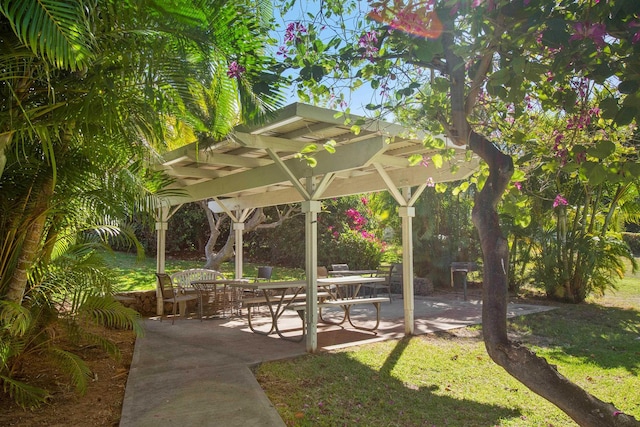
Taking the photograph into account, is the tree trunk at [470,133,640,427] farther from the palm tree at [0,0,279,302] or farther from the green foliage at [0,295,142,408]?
the green foliage at [0,295,142,408]

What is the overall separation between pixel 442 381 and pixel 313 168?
3.06m

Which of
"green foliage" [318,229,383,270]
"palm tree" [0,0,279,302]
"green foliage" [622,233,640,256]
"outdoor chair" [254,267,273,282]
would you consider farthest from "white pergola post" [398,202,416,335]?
"green foliage" [622,233,640,256]

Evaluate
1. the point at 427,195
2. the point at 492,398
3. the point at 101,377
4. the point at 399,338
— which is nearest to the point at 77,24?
the point at 101,377

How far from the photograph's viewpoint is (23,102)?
3.62 m

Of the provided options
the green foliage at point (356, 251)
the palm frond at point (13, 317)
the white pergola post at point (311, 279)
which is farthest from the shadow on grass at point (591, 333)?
the green foliage at point (356, 251)

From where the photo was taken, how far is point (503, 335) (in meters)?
2.36

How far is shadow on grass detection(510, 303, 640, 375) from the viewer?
611 cm

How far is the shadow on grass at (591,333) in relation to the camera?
6.11m

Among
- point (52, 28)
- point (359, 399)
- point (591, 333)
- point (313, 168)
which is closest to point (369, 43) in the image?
point (52, 28)

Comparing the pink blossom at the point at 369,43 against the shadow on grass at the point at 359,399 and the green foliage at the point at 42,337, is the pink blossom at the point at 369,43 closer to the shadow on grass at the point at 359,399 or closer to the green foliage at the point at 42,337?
the shadow on grass at the point at 359,399

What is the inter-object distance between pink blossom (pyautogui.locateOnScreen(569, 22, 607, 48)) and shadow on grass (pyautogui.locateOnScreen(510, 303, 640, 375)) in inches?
181

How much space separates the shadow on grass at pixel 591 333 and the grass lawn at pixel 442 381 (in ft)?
0.05

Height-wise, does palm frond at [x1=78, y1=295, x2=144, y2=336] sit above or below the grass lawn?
above

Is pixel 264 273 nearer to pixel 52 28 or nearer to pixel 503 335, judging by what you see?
pixel 52 28
